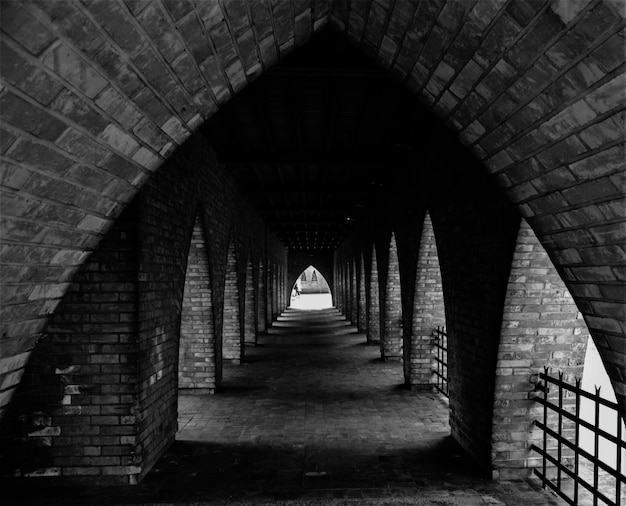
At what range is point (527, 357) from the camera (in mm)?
4566

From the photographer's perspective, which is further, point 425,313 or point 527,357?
point 425,313

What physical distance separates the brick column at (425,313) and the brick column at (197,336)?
3455mm

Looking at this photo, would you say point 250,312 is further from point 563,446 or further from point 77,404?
point 563,446

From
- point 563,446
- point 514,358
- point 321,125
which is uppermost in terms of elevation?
point 321,125

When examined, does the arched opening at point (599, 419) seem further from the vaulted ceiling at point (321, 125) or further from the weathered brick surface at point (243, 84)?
the vaulted ceiling at point (321, 125)

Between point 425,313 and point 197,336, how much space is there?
3916 mm

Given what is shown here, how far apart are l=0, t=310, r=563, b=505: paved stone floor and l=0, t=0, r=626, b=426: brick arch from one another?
242 centimetres

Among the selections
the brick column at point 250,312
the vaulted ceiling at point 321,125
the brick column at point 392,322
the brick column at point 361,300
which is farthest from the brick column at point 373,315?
the vaulted ceiling at point 321,125

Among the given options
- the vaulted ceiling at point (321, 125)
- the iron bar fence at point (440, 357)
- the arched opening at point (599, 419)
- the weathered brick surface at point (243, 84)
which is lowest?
the arched opening at point (599, 419)

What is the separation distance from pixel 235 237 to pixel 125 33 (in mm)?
8438

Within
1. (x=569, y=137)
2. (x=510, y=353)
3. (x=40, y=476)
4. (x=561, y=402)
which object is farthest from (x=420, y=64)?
(x=40, y=476)

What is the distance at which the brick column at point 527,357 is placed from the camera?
14.5 ft

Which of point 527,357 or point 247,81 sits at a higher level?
point 247,81

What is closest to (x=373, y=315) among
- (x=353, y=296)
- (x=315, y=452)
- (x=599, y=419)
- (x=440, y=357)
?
(x=440, y=357)
